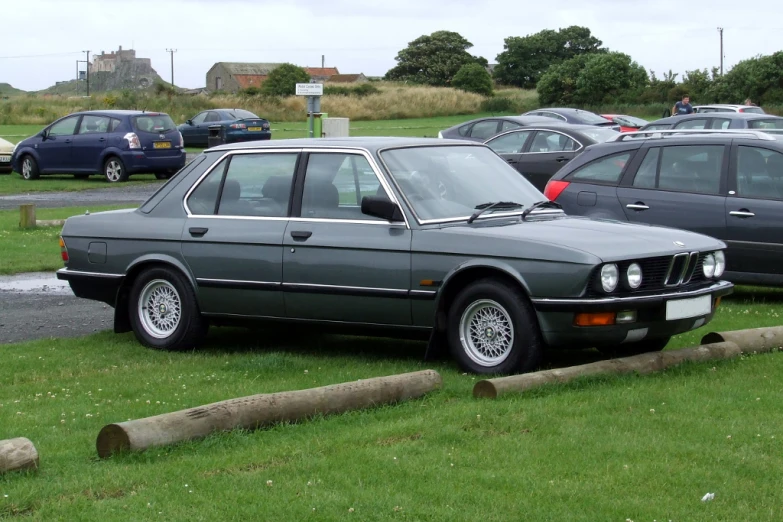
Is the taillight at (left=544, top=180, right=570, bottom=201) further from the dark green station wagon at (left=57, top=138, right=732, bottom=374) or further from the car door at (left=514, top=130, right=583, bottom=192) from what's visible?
the car door at (left=514, top=130, right=583, bottom=192)

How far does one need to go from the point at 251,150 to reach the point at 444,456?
4.13 meters

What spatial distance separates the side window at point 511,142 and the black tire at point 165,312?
11796mm

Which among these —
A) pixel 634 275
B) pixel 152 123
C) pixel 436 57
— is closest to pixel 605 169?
pixel 634 275

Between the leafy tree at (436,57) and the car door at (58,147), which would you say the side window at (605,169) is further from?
the leafy tree at (436,57)

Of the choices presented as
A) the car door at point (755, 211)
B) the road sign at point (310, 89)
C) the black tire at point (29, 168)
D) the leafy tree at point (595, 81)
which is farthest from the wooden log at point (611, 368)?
the leafy tree at point (595, 81)

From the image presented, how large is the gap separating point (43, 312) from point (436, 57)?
4020 inches

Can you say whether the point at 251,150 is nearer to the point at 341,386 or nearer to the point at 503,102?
the point at 341,386

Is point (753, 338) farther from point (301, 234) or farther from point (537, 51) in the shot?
point (537, 51)

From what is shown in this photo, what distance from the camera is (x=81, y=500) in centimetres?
522

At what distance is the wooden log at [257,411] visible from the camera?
5766 millimetres

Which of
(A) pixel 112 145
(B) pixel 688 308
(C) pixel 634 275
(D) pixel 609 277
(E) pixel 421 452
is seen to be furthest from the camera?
(A) pixel 112 145

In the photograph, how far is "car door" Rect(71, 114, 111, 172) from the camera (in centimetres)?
2778

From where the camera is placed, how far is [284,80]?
89.7 meters

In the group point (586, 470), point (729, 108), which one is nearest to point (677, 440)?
point (586, 470)
